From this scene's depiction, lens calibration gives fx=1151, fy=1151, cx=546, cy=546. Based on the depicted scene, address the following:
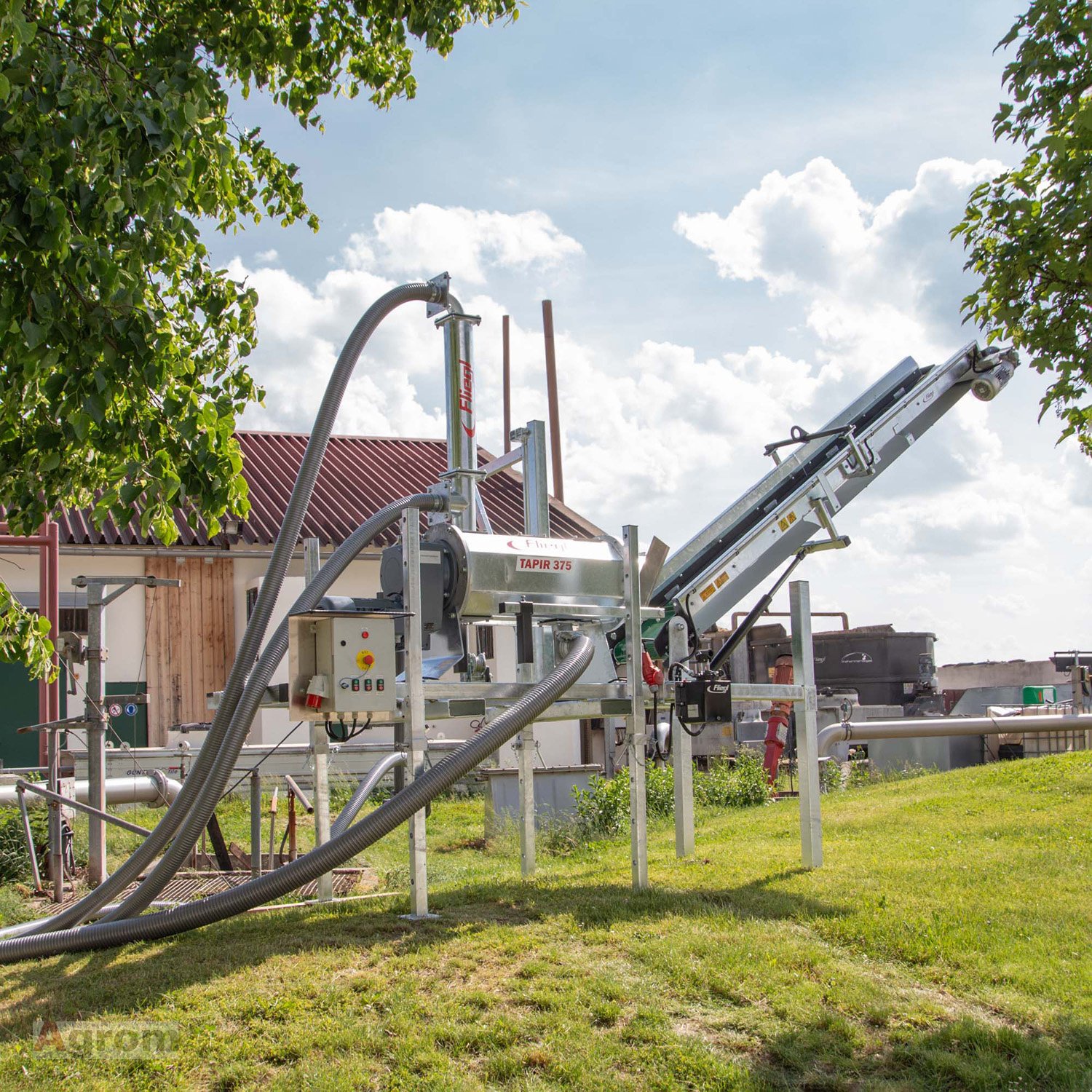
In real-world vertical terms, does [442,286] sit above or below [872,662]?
above

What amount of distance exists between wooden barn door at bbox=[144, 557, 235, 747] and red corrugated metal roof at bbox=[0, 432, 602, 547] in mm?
470

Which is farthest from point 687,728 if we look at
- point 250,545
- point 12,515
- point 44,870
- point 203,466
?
point 250,545

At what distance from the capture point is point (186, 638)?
16469 mm

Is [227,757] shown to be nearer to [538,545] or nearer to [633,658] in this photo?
[538,545]

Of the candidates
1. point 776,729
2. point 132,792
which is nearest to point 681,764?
point 132,792

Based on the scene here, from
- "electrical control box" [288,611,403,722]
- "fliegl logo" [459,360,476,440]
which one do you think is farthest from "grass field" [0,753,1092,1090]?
"fliegl logo" [459,360,476,440]

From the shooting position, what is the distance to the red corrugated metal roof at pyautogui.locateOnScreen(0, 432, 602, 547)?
54.7 feet

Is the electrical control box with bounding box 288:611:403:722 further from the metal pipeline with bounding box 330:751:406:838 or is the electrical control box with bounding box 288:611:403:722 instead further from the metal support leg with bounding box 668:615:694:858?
the metal support leg with bounding box 668:615:694:858

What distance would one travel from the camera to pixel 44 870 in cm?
924

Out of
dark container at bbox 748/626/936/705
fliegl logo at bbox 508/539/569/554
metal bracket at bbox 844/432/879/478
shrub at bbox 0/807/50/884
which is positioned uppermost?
metal bracket at bbox 844/432/879/478

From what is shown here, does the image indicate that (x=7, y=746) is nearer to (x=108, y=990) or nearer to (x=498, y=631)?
(x=498, y=631)

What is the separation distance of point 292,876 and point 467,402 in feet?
9.99

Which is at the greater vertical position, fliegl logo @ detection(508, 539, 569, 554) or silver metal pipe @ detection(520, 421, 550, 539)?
silver metal pipe @ detection(520, 421, 550, 539)

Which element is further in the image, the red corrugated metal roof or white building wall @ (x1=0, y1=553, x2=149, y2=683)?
the red corrugated metal roof
